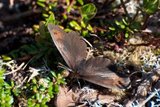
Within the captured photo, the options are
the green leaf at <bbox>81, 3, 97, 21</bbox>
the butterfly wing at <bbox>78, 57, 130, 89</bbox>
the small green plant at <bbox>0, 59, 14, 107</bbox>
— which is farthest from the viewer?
the green leaf at <bbox>81, 3, 97, 21</bbox>

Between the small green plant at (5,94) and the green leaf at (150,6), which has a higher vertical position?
the green leaf at (150,6)

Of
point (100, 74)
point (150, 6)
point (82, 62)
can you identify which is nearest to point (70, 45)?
point (82, 62)

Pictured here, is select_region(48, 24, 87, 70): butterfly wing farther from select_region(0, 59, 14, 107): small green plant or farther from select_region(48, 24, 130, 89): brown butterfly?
select_region(0, 59, 14, 107): small green plant

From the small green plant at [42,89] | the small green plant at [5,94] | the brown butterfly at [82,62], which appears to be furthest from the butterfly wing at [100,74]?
the small green plant at [5,94]

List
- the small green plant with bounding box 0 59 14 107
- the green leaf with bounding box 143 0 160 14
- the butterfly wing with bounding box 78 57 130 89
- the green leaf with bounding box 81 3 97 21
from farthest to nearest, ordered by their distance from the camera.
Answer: the green leaf with bounding box 81 3 97 21, the green leaf with bounding box 143 0 160 14, the small green plant with bounding box 0 59 14 107, the butterfly wing with bounding box 78 57 130 89

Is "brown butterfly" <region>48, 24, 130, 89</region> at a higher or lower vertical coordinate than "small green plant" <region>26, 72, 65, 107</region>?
higher

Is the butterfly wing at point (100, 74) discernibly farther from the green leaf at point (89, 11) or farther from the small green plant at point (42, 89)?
the green leaf at point (89, 11)

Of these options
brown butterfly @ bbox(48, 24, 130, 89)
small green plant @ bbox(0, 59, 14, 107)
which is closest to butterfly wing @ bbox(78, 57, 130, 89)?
brown butterfly @ bbox(48, 24, 130, 89)

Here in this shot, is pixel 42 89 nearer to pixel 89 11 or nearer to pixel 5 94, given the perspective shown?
pixel 5 94
